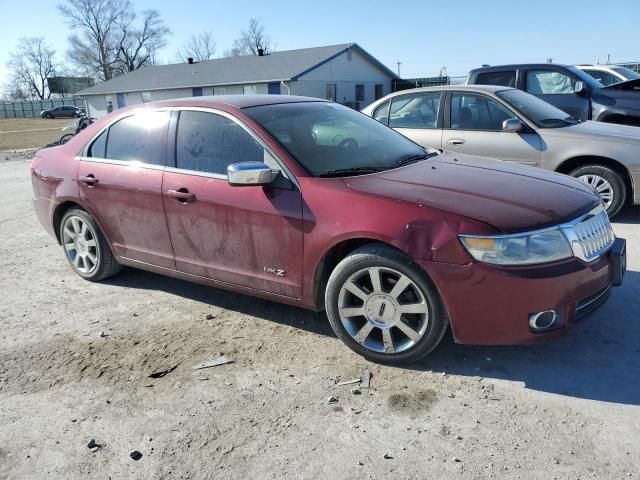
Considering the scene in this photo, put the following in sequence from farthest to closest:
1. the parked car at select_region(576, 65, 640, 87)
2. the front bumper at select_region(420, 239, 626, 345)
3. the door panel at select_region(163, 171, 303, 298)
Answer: the parked car at select_region(576, 65, 640, 87) → the door panel at select_region(163, 171, 303, 298) → the front bumper at select_region(420, 239, 626, 345)

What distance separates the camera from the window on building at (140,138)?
416cm

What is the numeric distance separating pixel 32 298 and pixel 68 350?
1.24 m

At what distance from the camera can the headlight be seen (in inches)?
112

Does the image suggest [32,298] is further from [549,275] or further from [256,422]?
[549,275]

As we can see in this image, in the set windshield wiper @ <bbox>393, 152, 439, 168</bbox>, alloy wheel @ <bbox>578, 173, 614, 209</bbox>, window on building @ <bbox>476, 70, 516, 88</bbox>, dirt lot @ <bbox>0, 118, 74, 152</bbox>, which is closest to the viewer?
windshield wiper @ <bbox>393, 152, 439, 168</bbox>

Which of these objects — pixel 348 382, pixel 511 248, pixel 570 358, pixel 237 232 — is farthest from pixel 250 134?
pixel 570 358

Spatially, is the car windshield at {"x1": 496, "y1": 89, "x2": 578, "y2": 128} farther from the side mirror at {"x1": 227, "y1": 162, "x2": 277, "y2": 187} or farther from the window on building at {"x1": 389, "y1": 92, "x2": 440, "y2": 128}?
the side mirror at {"x1": 227, "y1": 162, "x2": 277, "y2": 187}

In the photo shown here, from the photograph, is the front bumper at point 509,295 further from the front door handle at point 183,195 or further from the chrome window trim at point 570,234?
the front door handle at point 183,195

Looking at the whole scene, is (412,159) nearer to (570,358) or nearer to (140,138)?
(570,358)

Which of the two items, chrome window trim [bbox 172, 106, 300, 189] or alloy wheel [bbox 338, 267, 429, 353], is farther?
chrome window trim [bbox 172, 106, 300, 189]

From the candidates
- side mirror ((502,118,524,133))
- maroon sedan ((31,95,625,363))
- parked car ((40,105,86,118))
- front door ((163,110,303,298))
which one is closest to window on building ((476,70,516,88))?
side mirror ((502,118,524,133))

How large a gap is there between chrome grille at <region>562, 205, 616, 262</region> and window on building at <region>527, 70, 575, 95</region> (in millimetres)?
6817

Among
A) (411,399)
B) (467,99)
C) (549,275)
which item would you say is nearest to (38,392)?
(411,399)

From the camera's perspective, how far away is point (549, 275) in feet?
9.34
